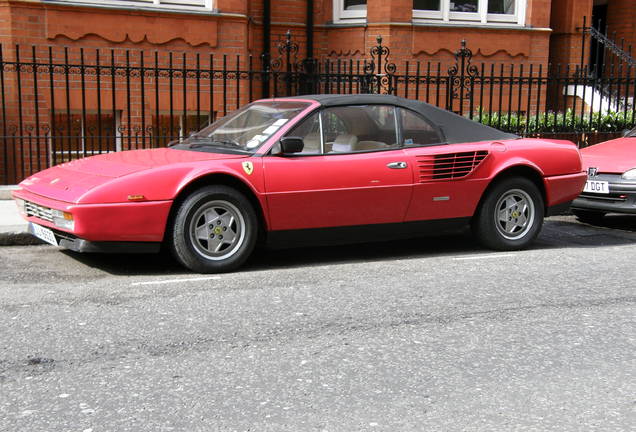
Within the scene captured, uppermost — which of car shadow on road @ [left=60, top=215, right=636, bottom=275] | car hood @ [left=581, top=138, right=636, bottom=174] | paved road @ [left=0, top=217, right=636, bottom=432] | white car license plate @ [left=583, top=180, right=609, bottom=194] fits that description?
car hood @ [left=581, top=138, right=636, bottom=174]

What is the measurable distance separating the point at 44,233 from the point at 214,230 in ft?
4.68

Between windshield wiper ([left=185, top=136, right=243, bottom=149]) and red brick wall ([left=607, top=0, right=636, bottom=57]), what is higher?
red brick wall ([left=607, top=0, right=636, bottom=57])

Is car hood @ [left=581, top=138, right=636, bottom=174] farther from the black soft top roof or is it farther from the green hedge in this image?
the green hedge

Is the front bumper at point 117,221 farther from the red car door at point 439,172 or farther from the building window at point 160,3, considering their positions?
the building window at point 160,3

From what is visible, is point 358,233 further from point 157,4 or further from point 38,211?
point 157,4

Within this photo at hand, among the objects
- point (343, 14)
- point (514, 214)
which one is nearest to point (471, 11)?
point (343, 14)

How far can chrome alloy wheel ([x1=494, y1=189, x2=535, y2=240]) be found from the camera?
7.68 meters

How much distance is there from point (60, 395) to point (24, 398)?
0.17m

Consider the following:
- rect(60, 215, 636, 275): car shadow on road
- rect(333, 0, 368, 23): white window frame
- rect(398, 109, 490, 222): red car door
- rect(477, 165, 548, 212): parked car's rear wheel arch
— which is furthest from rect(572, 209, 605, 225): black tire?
rect(333, 0, 368, 23): white window frame

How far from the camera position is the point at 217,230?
21.4 ft

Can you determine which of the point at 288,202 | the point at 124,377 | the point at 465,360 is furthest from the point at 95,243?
the point at 465,360

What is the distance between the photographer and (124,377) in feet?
13.9

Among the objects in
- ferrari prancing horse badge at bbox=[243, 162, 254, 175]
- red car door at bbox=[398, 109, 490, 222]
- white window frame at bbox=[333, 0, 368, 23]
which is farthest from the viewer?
white window frame at bbox=[333, 0, 368, 23]

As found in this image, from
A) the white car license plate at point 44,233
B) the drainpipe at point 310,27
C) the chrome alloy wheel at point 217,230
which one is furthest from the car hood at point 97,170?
the drainpipe at point 310,27
